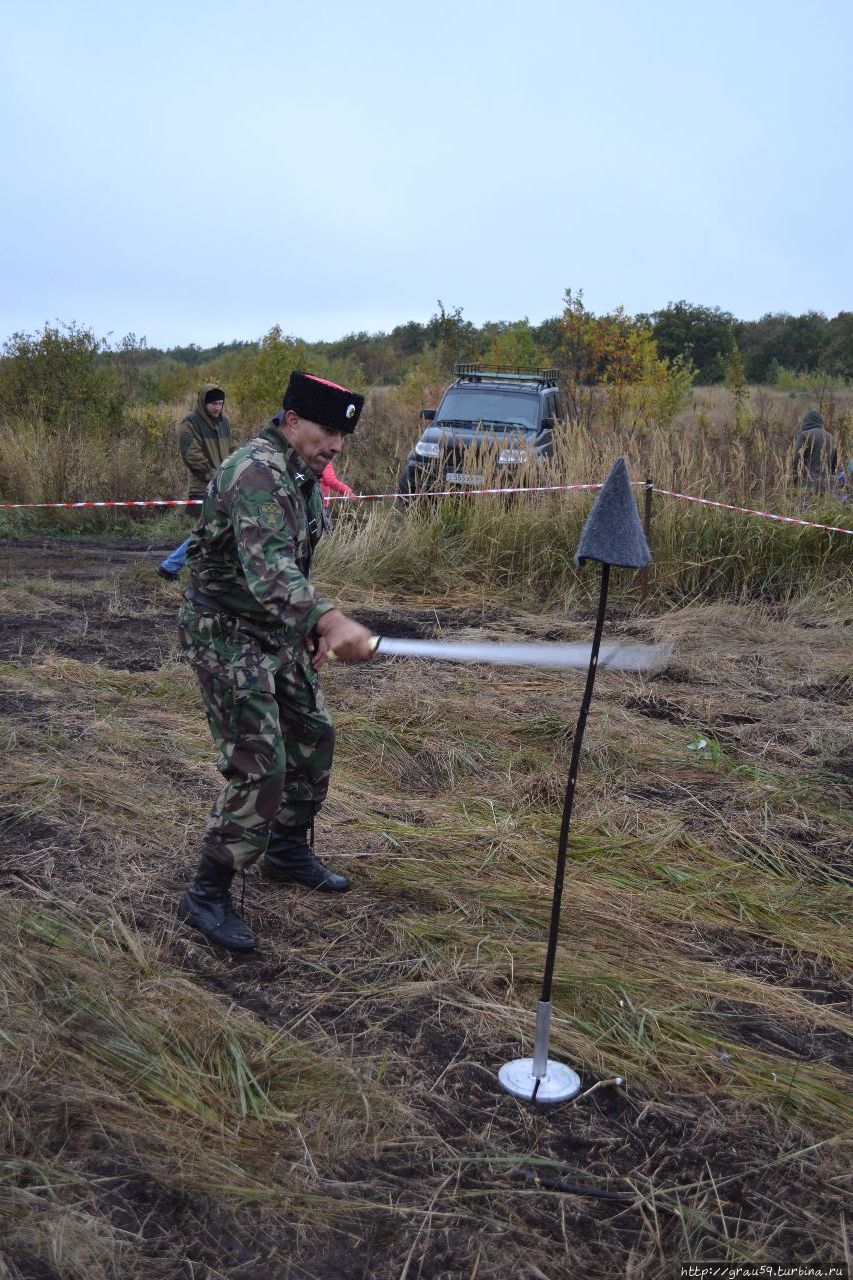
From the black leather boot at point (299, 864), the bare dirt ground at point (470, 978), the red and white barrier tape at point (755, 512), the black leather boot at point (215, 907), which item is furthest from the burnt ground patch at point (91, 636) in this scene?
the red and white barrier tape at point (755, 512)

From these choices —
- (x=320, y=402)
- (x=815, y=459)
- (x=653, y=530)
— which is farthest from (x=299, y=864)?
(x=815, y=459)

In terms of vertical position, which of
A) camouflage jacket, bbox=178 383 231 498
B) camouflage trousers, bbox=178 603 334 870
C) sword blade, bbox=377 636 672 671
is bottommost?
camouflage trousers, bbox=178 603 334 870

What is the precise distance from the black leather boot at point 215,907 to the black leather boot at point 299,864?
423 millimetres

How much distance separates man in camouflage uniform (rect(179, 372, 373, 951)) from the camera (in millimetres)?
3383

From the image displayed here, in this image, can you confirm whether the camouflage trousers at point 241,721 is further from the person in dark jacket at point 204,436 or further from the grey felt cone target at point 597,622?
the person in dark jacket at point 204,436

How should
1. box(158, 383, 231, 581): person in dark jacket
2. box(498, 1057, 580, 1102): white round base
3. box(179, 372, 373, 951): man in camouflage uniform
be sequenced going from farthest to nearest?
box(158, 383, 231, 581): person in dark jacket → box(179, 372, 373, 951): man in camouflage uniform → box(498, 1057, 580, 1102): white round base

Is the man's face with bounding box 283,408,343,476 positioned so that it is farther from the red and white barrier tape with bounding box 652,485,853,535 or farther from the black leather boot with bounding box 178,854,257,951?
the red and white barrier tape with bounding box 652,485,853,535

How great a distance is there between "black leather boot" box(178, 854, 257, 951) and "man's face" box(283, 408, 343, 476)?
124cm

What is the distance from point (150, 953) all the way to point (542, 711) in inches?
125

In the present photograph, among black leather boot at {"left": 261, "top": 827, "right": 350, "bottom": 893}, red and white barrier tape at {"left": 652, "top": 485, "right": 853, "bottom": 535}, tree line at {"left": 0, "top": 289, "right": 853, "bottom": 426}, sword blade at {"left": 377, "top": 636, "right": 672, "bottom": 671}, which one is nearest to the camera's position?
sword blade at {"left": 377, "top": 636, "right": 672, "bottom": 671}

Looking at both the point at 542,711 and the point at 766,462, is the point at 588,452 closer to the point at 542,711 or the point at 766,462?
the point at 766,462

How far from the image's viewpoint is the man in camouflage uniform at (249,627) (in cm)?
338

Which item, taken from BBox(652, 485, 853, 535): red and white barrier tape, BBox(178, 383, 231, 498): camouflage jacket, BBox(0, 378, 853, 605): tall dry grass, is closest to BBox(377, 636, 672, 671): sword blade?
BBox(0, 378, 853, 605): tall dry grass

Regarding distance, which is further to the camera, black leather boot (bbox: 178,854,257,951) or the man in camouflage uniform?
black leather boot (bbox: 178,854,257,951)
